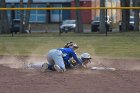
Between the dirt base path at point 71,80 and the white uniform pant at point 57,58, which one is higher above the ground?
the white uniform pant at point 57,58

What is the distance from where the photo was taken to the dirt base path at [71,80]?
10.5 meters

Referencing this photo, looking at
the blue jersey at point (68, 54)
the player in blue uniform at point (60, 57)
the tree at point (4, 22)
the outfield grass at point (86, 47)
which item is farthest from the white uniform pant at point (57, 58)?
the tree at point (4, 22)

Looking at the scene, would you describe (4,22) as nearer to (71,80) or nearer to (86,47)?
(86,47)

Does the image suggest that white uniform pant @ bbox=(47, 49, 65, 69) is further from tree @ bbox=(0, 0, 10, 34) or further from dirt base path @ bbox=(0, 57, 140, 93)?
tree @ bbox=(0, 0, 10, 34)

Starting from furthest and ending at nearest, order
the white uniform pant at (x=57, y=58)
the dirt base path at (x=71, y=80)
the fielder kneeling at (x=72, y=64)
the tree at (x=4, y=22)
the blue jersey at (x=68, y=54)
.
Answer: the tree at (x=4, y=22) < the fielder kneeling at (x=72, y=64) < the blue jersey at (x=68, y=54) < the white uniform pant at (x=57, y=58) < the dirt base path at (x=71, y=80)

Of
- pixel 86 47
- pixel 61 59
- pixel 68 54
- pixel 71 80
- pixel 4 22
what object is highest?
pixel 68 54

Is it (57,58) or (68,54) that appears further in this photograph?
(68,54)

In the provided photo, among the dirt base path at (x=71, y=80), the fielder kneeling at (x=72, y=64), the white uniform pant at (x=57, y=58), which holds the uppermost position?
the white uniform pant at (x=57, y=58)

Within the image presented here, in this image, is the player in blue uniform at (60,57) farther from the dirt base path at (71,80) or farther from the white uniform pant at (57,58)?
the dirt base path at (71,80)

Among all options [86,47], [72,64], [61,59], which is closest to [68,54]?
[61,59]

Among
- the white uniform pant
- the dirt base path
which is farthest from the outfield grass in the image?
the white uniform pant

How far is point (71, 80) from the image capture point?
11984 mm

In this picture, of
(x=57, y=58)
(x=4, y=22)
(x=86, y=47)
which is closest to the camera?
(x=57, y=58)

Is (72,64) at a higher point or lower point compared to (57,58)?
lower
